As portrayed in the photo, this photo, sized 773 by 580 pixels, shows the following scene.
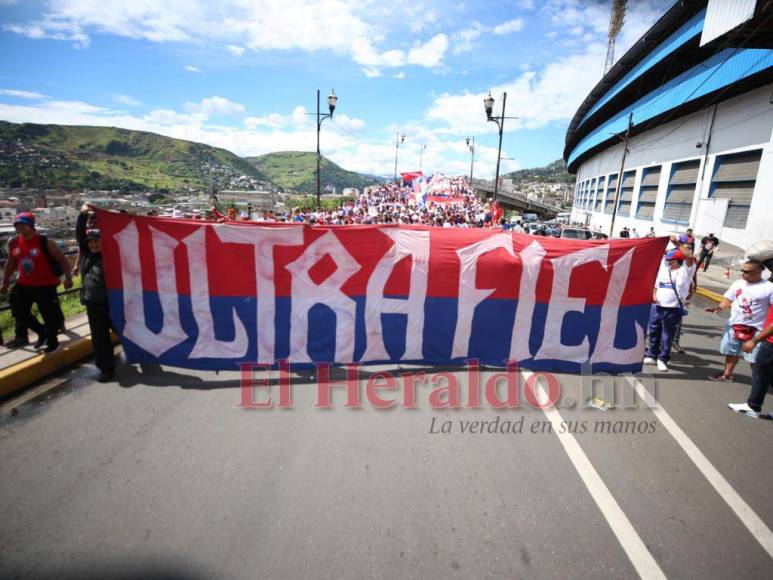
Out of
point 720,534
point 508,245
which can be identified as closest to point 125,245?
point 508,245

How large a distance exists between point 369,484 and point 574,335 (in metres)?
3.50

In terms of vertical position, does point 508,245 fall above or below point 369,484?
above

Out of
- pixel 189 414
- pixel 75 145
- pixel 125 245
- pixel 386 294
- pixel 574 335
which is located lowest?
pixel 189 414

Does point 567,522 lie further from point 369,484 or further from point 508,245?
point 508,245

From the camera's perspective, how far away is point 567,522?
8.43 feet

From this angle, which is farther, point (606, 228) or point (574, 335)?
point (606, 228)

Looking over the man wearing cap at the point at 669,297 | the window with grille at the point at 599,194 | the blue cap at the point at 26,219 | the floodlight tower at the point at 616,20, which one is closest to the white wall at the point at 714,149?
the window with grille at the point at 599,194

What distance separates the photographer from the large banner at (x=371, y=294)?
4.64m

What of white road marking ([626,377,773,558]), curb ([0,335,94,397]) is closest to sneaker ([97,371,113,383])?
curb ([0,335,94,397])

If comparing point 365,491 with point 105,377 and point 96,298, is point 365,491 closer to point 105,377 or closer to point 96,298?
point 105,377

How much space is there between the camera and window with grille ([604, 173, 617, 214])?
118 feet

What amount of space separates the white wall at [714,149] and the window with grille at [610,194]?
4.70 meters

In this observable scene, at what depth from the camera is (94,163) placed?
4587 inches

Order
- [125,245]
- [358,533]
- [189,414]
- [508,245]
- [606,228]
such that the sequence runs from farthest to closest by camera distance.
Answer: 1. [606,228]
2. [508,245]
3. [125,245]
4. [189,414]
5. [358,533]
